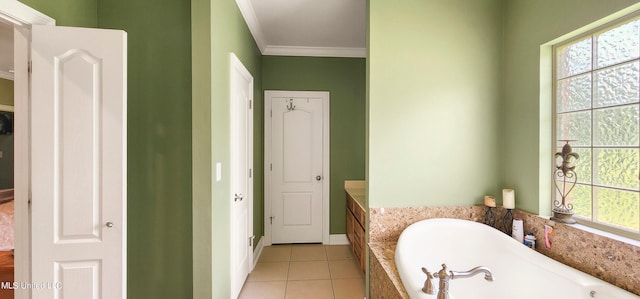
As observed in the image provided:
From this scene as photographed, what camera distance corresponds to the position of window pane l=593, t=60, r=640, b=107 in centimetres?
120

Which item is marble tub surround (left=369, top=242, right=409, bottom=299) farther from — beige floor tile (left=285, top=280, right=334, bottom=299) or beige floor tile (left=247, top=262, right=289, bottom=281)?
beige floor tile (left=247, top=262, right=289, bottom=281)

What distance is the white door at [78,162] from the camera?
4.16 ft

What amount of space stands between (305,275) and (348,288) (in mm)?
475

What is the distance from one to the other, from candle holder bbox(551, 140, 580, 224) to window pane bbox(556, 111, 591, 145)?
55 millimetres

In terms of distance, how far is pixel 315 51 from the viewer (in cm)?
321

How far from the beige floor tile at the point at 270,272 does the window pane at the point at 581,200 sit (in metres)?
2.40

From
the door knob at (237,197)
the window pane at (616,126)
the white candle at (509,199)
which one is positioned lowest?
the door knob at (237,197)

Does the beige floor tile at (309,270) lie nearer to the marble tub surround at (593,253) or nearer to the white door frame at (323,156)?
the white door frame at (323,156)

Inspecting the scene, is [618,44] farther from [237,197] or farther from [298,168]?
[298,168]

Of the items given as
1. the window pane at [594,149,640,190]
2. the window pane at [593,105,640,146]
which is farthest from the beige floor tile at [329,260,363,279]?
the window pane at [593,105,640,146]

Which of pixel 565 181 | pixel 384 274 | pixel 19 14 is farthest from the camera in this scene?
pixel 565 181

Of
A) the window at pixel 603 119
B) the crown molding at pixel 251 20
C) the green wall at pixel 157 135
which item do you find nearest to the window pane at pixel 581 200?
the window at pixel 603 119

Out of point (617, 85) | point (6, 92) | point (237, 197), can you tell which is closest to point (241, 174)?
point (237, 197)

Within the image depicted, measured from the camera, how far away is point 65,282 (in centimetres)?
131
